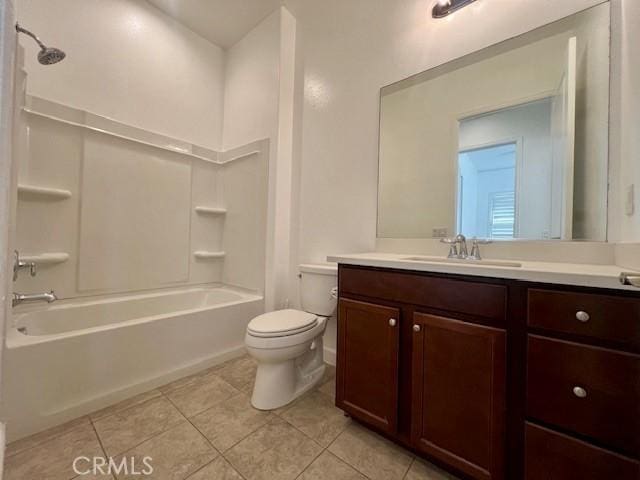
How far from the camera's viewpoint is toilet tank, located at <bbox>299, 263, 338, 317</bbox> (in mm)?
1646

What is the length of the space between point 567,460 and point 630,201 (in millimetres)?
922

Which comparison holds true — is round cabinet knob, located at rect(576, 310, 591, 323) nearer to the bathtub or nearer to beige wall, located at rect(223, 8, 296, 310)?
beige wall, located at rect(223, 8, 296, 310)

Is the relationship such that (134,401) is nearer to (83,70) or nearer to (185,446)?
(185,446)

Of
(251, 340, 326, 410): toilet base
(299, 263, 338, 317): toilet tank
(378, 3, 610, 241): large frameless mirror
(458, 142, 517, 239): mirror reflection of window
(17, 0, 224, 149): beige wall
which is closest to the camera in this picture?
(378, 3, 610, 241): large frameless mirror

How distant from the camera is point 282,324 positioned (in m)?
1.43

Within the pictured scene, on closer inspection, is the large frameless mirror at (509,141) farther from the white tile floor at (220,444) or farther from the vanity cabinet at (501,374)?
the white tile floor at (220,444)

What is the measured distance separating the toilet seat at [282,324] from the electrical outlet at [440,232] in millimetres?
857

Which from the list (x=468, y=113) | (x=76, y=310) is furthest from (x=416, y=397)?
(x=76, y=310)

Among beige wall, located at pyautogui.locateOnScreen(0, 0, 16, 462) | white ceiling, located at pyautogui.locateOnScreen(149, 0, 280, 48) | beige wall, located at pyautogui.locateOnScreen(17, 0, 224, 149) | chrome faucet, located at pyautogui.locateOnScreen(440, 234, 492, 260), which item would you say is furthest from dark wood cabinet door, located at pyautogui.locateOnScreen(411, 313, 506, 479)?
white ceiling, located at pyautogui.locateOnScreen(149, 0, 280, 48)

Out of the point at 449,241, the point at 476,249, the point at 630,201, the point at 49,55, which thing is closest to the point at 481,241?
the point at 476,249

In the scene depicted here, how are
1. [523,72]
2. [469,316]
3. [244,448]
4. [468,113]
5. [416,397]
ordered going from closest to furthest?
[469,316] < [416,397] < [244,448] < [523,72] < [468,113]

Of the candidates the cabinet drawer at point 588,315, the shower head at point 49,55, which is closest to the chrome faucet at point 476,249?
the cabinet drawer at point 588,315

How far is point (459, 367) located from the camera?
921 millimetres

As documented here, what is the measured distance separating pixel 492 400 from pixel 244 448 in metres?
1.01
